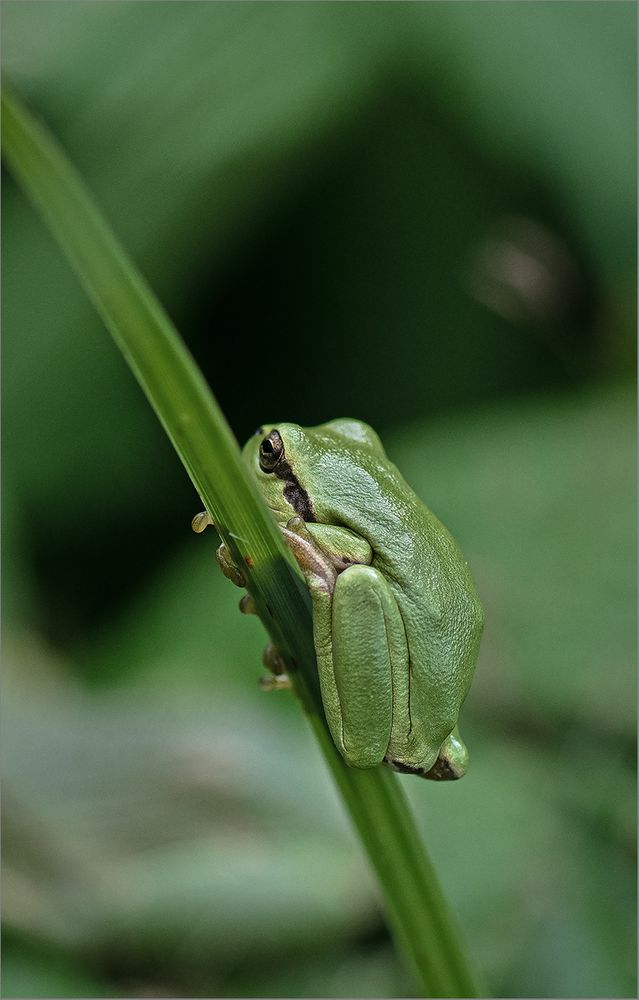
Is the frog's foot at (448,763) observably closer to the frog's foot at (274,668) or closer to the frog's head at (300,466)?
the frog's foot at (274,668)

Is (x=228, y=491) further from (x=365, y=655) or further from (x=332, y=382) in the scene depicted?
(x=332, y=382)

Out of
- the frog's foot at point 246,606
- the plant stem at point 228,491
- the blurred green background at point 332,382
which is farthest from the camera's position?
the blurred green background at point 332,382

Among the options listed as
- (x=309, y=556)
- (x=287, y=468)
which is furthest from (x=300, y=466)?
(x=309, y=556)

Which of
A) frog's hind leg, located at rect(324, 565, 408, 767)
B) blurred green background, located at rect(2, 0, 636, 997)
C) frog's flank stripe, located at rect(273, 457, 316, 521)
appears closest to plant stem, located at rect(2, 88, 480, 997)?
frog's hind leg, located at rect(324, 565, 408, 767)

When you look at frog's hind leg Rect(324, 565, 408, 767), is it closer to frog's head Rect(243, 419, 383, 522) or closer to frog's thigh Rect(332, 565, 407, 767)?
frog's thigh Rect(332, 565, 407, 767)

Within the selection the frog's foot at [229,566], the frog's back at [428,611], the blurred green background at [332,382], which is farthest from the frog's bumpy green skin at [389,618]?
the blurred green background at [332,382]

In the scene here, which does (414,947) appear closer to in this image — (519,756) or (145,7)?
(519,756)
